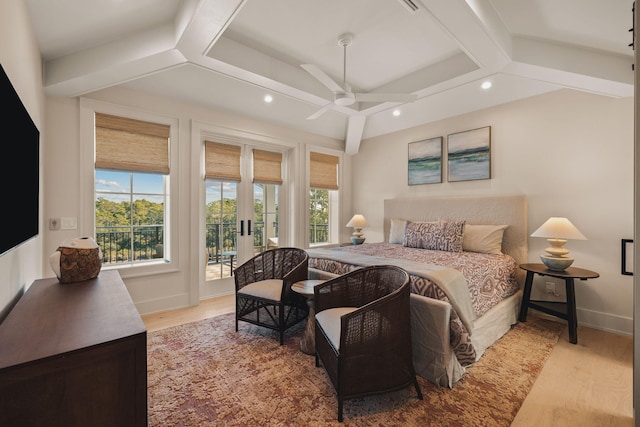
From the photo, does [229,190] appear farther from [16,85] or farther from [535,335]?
[535,335]

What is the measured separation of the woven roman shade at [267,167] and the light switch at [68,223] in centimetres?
218

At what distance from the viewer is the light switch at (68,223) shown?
2794 millimetres

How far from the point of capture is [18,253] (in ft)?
5.45

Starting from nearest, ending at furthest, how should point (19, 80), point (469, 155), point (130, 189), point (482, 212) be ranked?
point (19, 80) → point (130, 189) → point (482, 212) → point (469, 155)

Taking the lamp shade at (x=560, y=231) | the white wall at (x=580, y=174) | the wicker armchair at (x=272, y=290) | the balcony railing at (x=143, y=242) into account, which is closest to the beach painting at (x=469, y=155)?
the white wall at (x=580, y=174)

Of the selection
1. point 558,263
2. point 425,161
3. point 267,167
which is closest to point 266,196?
point 267,167

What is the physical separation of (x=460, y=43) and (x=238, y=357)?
3.20 m

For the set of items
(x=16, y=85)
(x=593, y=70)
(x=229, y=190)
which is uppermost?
(x=593, y=70)

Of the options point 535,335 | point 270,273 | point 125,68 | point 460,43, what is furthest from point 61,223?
point 535,335

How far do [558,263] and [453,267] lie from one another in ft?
4.09

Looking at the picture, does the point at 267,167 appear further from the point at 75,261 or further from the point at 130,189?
the point at 75,261

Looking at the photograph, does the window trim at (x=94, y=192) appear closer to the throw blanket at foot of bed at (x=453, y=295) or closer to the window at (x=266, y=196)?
the window at (x=266, y=196)

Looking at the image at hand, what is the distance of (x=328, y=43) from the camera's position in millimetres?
2869

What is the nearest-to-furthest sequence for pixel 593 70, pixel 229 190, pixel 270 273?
pixel 593 70, pixel 270 273, pixel 229 190
